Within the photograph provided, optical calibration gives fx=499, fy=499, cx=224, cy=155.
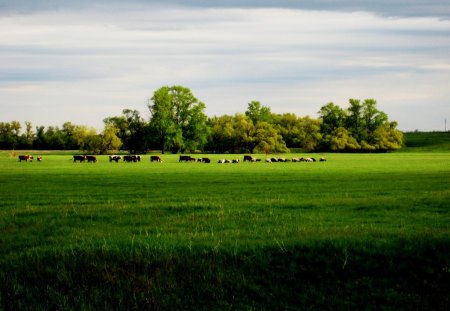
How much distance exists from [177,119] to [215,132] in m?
14.5

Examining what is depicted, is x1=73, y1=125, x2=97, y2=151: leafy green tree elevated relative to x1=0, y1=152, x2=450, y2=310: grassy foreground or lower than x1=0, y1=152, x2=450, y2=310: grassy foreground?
elevated

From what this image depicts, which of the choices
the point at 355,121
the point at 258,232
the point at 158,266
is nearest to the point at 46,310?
the point at 158,266

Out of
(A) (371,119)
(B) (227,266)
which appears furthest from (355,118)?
(B) (227,266)

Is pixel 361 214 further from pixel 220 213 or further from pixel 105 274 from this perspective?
pixel 105 274

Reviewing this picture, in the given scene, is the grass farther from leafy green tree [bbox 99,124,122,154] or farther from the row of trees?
leafy green tree [bbox 99,124,122,154]

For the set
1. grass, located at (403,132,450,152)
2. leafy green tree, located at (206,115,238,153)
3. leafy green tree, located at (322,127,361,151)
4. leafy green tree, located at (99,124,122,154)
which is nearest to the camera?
leafy green tree, located at (99,124,122,154)

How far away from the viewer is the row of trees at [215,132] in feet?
427

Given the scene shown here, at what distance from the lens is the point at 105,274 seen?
398 inches

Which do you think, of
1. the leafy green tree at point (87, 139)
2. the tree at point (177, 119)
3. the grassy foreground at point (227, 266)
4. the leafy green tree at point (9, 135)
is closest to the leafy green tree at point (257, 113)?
the tree at point (177, 119)

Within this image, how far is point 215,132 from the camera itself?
14512 centimetres

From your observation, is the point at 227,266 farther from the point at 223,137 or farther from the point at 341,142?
the point at 341,142

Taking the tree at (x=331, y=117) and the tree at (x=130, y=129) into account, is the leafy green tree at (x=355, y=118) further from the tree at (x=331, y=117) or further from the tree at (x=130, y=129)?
the tree at (x=130, y=129)

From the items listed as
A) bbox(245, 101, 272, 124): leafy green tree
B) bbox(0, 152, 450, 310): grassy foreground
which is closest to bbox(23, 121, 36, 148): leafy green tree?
bbox(245, 101, 272, 124): leafy green tree

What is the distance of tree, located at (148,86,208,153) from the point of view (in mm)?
127688
